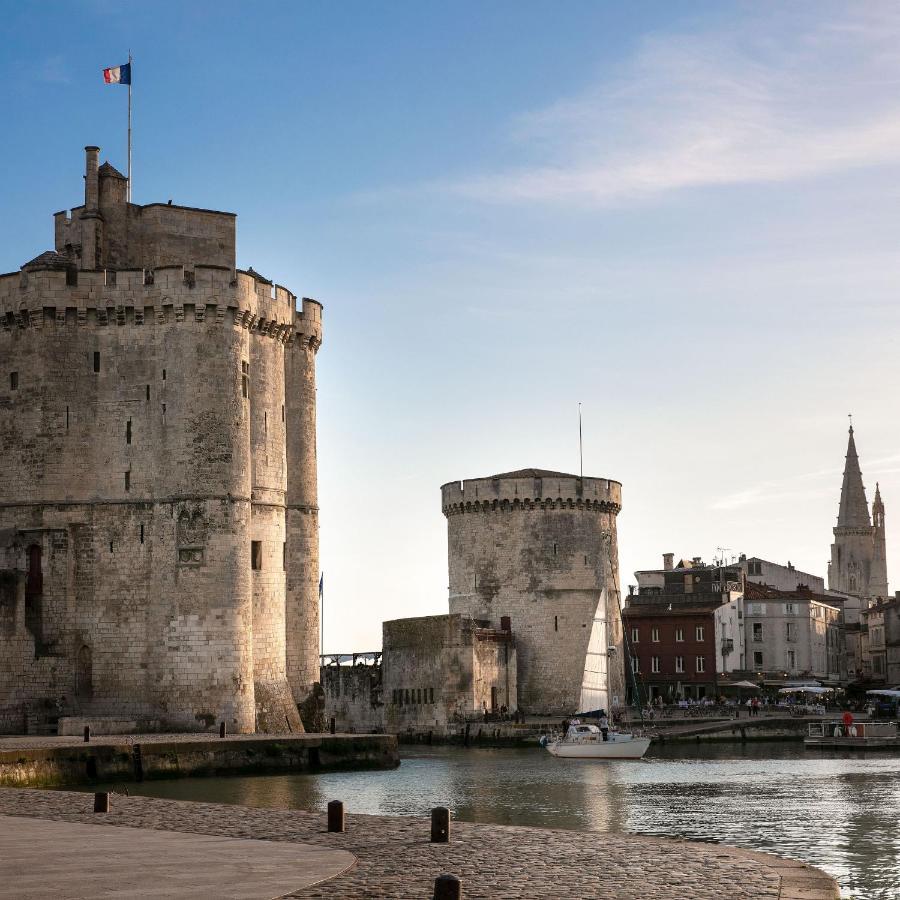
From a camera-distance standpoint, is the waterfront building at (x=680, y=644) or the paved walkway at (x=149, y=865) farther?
the waterfront building at (x=680, y=644)

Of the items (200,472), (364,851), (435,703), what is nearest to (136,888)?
(364,851)

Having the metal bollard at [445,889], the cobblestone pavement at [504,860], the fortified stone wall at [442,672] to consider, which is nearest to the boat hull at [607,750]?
the fortified stone wall at [442,672]

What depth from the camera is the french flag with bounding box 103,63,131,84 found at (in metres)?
54.4

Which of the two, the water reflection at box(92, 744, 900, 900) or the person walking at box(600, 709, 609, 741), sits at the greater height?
the person walking at box(600, 709, 609, 741)

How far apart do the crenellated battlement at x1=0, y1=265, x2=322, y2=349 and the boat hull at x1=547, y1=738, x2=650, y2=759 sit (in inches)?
800

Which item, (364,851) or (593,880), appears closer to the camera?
(593,880)

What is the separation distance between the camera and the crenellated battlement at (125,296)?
1994 inches

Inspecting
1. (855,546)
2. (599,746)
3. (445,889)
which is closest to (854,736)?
(599,746)

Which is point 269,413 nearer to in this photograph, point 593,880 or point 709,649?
point 593,880

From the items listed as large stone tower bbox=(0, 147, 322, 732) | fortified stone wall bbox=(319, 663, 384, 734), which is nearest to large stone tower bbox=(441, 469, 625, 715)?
fortified stone wall bbox=(319, 663, 384, 734)

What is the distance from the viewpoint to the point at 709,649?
307 ft

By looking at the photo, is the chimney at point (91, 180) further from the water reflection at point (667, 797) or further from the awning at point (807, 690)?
A: the awning at point (807, 690)

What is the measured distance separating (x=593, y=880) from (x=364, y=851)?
3.23m

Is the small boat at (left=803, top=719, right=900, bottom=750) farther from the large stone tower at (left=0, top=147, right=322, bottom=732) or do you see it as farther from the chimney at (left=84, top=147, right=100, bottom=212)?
the chimney at (left=84, top=147, right=100, bottom=212)
